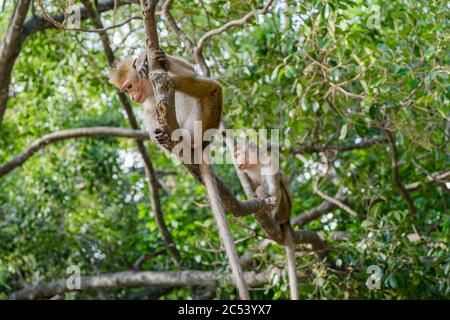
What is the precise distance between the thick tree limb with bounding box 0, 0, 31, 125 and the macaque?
1947 mm

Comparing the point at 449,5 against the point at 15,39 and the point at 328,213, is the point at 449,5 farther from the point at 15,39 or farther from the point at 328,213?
the point at 15,39

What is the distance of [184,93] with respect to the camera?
16.7 feet

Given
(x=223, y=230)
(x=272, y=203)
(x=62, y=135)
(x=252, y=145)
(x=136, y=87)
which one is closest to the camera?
(x=223, y=230)

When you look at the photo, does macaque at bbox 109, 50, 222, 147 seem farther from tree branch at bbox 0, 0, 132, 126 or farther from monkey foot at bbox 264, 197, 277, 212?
tree branch at bbox 0, 0, 132, 126

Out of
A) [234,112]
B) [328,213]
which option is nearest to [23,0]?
[234,112]

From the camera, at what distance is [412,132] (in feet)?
20.9

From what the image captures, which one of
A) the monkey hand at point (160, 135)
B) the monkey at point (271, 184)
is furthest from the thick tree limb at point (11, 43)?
the monkey hand at point (160, 135)

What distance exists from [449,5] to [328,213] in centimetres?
345

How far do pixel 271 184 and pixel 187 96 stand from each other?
203 centimetres

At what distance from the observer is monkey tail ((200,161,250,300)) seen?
155 inches

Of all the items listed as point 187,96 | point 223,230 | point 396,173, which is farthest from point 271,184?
point 223,230

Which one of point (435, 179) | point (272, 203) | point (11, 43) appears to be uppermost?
point (11, 43)

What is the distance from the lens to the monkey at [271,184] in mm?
6422

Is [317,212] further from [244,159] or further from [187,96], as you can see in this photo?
[187,96]
